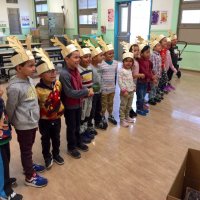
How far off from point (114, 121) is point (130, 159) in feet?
2.96

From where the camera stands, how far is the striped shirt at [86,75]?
2461 mm

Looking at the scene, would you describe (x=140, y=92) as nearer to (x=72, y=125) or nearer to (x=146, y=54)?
(x=146, y=54)

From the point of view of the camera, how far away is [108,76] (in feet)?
9.48

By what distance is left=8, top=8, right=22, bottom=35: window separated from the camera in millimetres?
10641

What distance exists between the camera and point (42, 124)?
2072 mm

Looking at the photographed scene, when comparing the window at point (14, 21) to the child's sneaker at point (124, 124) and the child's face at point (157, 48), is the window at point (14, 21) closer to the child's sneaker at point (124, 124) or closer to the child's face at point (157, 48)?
the child's face at point (157, 48)

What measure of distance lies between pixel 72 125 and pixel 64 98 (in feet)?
0.98

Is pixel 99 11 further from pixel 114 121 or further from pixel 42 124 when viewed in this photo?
pixel 42 124

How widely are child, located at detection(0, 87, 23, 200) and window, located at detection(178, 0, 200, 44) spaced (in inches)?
253

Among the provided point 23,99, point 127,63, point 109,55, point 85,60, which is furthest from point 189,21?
point 23,99

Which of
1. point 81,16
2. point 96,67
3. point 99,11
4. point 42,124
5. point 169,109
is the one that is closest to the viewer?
point 42,124

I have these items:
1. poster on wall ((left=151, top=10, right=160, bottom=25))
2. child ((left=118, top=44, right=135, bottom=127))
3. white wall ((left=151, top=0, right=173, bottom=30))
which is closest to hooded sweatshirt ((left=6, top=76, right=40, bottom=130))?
child ((left=118, top=44, right=135, bottom=127))

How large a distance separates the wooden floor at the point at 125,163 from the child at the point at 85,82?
148 millimetres

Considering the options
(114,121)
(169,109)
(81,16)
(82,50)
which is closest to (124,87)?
(114,121)
